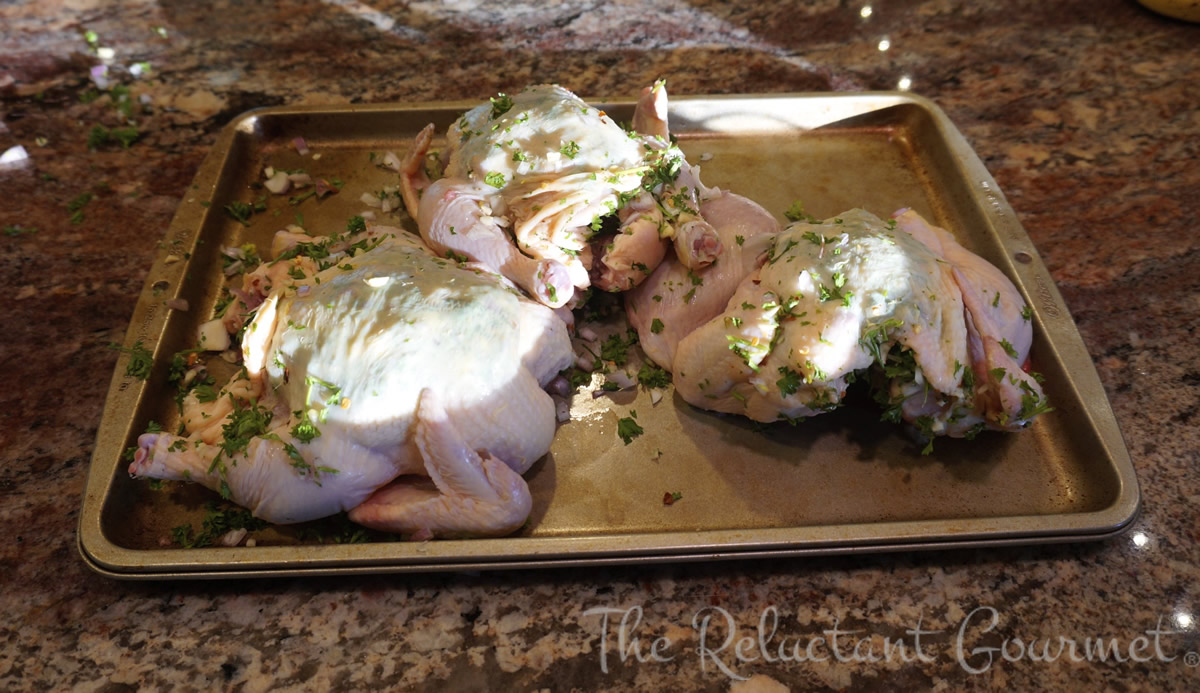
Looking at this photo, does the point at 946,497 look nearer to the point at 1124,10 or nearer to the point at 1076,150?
the point at 1076,150

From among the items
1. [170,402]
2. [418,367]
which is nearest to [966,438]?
[418,367]

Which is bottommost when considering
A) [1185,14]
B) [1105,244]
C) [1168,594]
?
[1168,594]

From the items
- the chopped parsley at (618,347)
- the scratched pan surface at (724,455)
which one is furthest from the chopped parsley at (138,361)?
the chopped parsley at (618,347)

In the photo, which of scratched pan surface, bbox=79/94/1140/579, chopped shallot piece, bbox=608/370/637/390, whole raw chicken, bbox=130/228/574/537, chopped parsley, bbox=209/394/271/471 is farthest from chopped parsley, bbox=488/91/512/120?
chopped parsley, bbox=209/394/271/471

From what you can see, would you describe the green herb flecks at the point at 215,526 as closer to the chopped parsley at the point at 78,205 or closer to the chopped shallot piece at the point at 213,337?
the chopped shallot piece at the point at 213,337

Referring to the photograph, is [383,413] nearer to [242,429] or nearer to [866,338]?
[242,429]

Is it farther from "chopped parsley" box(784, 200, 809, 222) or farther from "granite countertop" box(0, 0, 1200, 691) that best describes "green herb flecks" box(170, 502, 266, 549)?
"chopped parsley" box(784, 200, 809, 222)

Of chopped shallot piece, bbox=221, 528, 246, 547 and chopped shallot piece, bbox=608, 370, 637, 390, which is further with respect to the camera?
chopped shallot piece, bbox=608, 370, 637, 390
